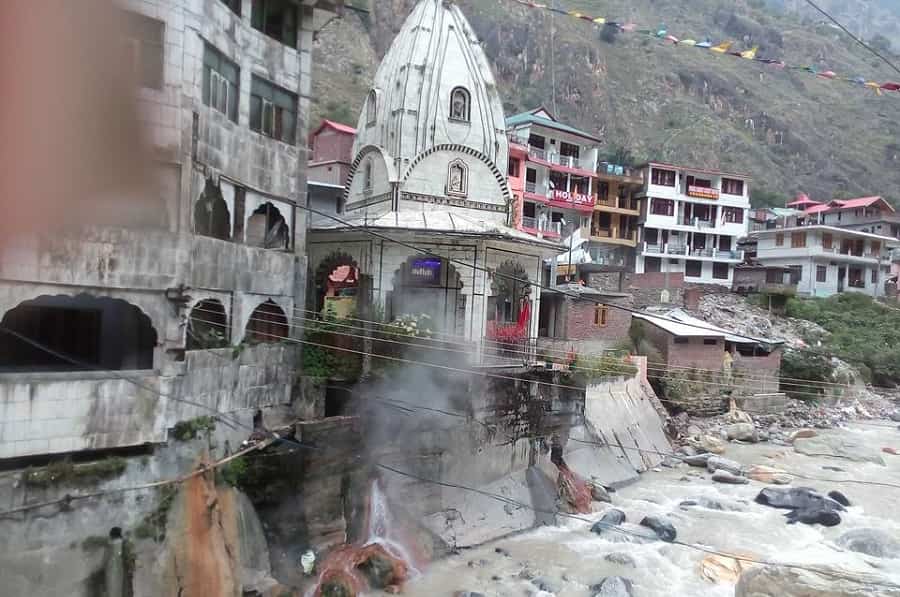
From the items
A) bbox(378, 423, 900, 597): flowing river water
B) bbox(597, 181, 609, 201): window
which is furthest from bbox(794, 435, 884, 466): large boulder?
bbox(597, 181, 609, 201): window

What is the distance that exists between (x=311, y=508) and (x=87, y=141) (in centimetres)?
1081

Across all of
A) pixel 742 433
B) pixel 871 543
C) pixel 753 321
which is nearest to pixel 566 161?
pixel 753 321

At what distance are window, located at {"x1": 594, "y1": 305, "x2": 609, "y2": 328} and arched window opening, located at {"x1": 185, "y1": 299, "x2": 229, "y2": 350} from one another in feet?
63.8

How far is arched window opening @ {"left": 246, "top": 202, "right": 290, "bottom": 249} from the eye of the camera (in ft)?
57.3

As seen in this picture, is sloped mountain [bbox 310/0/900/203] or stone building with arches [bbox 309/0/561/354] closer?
stone building with arches [bbox 309/0/561/354]

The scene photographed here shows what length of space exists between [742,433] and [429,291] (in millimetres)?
16608

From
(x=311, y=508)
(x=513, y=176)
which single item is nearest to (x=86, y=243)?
(x=311, y=508)

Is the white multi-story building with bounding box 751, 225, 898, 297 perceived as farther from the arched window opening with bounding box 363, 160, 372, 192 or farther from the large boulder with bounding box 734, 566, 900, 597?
the arched window opening with bounding box 363, 160, 372, 192

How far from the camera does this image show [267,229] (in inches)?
696

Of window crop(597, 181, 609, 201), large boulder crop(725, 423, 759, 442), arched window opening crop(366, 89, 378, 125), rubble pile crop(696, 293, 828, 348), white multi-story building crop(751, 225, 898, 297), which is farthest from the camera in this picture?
white multi-story building crop(751, 225, 898, 297)

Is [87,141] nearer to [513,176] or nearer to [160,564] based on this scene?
[160,564]

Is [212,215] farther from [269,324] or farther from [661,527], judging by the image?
[661,527]

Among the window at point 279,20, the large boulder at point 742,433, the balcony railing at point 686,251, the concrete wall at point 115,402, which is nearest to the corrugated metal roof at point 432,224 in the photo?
the window at point 279,20

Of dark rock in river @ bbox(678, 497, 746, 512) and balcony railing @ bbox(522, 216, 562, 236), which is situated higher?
balcony railing @ bbox(522, 216, 562, 236)
